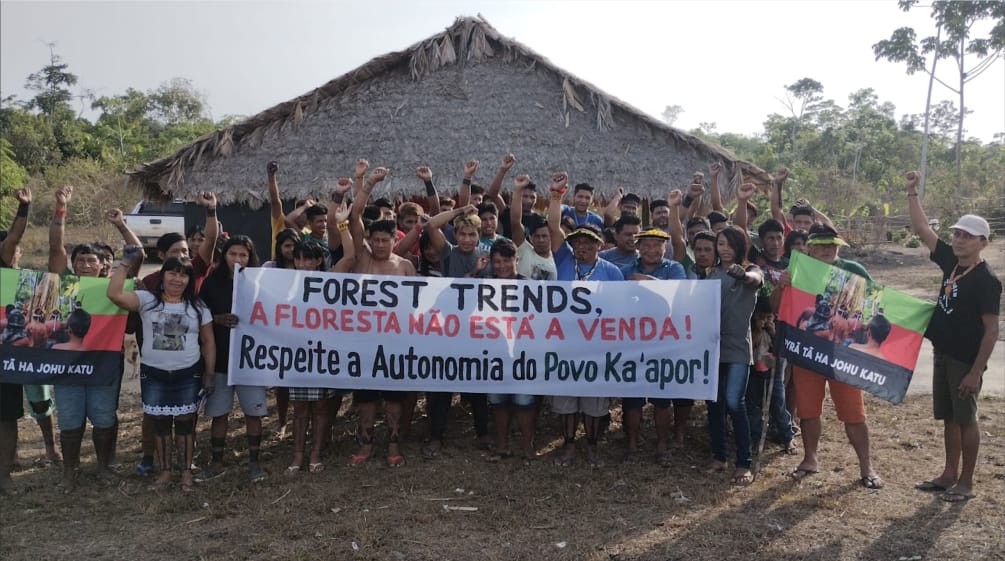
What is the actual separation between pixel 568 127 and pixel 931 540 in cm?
663

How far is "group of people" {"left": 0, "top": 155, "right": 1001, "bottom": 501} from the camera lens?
496 cm

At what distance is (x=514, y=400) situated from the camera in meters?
5.58

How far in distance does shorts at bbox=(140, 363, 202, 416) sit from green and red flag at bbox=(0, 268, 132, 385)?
405 mm

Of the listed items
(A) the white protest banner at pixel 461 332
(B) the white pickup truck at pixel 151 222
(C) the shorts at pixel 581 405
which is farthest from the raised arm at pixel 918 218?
(B) the white pickup truck at pixel 151 222

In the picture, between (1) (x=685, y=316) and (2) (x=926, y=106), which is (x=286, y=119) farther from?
(2) (x=926, y=106)

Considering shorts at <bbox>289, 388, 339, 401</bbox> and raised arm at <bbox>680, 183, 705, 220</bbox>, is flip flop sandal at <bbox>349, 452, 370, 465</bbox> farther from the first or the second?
raised arm at <bbox>680, 183, 705, 220</bbox>

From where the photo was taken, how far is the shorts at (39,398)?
5609mm

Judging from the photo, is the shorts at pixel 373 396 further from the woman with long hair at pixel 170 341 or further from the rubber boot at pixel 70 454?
the rubber boot at pixel 70 454

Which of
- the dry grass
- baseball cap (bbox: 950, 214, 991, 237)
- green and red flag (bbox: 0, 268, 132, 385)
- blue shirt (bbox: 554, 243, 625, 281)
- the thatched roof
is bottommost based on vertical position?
the dry grass

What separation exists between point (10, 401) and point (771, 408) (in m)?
5.75

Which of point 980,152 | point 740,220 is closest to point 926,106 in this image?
point 980,152

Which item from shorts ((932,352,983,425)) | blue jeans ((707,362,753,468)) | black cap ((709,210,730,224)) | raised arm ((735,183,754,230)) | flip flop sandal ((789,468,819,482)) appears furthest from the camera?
black cap ((709,210,730,224))

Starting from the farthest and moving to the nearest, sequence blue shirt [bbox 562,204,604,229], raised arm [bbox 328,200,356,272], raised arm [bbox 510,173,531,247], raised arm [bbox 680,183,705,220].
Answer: blue shirt [bbox 562,204,604,229], raised arm [bbox 680,183,705,220], raised arm [bbox 510,173,531,247], raised arm [bbox 328,200,356,272]

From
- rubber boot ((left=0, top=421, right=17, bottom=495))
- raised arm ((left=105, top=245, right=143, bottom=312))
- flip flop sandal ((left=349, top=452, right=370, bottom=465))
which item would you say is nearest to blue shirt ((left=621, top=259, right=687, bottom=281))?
flip flop sandal ((left=349, top=452, right=370, bottom=465))
